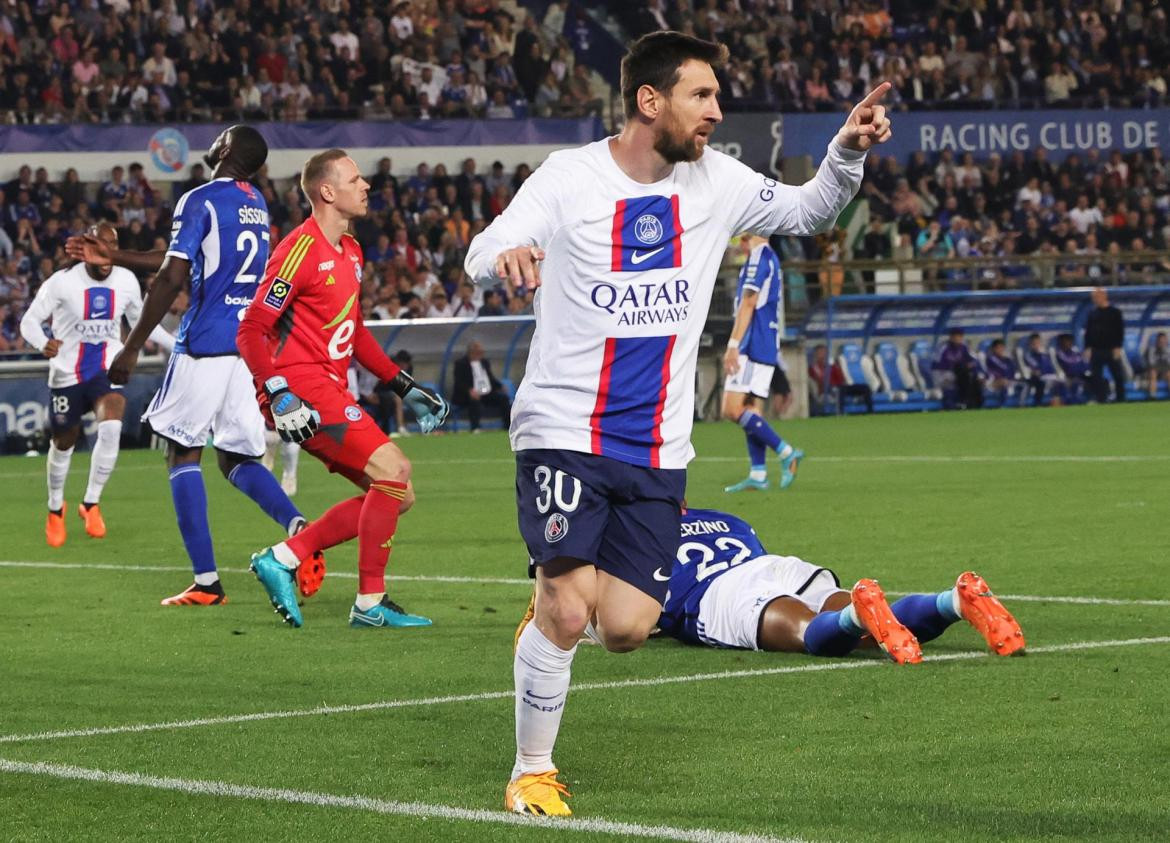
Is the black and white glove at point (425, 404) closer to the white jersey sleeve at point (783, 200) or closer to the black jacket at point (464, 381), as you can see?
the white jersey sleeve at point (783, 200)

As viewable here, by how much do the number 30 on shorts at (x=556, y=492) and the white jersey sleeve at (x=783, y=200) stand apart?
3.11 ft

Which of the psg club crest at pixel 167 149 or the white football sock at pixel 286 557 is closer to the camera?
the white football sock at pixel 286 557

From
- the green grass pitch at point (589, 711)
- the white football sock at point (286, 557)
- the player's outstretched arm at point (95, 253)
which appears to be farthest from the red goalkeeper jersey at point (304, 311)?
the player's outstretched arm at point (95, 253)

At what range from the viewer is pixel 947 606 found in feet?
23.7

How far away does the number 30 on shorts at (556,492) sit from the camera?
5328mm

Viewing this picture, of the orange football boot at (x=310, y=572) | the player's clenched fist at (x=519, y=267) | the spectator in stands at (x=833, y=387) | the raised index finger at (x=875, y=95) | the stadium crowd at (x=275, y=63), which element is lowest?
the spectator in stands at (x=833, y=387)

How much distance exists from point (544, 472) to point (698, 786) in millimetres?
921

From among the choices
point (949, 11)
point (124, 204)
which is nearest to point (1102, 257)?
point (949, 11)

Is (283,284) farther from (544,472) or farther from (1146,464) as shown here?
(1146,464)

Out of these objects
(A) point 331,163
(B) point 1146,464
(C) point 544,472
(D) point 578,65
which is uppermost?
(D) point 578,65

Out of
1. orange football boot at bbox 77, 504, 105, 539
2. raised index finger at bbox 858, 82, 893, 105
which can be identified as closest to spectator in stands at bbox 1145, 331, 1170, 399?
orange football boot at bbox 77, 504, 105, 539

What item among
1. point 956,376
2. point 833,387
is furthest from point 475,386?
point 956,376

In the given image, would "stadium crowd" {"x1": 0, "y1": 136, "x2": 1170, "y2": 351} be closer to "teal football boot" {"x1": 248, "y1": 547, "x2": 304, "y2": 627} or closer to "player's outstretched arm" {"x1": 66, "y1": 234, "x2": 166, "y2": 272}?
"player's outstretched arm" {"x1": 66, "y1": 234, "x2": 166, "y2": 272}

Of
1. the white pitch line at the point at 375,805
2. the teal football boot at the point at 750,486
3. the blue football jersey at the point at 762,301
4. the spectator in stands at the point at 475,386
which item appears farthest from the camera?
the spectator in stands at the point at 475,386
